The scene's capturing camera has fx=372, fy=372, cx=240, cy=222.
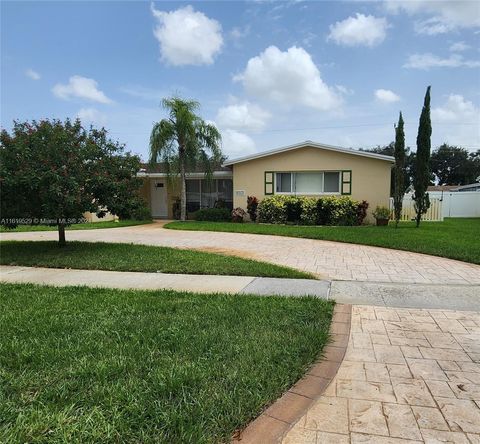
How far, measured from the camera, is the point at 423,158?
14.9 metres

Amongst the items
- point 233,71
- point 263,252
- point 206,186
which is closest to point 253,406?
point 263,252

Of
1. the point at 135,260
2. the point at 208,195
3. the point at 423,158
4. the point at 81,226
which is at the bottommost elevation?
the point at 135,260

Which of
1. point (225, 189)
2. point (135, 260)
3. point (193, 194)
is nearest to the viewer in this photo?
point (135, 260)

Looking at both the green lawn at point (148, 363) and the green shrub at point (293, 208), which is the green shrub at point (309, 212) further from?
the green lawn at point (148, 363)

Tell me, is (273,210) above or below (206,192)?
below

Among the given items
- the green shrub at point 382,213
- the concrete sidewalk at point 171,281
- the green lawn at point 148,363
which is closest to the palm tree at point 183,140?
the green shrub at point 382,213

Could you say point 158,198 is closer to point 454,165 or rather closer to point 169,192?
point 169,192

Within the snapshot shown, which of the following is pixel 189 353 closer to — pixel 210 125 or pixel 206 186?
pixel 210 125

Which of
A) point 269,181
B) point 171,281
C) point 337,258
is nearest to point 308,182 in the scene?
point 269,181

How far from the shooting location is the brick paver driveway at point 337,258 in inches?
267

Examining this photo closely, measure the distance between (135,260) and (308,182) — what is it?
1247 cm

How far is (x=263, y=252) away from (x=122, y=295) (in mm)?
4827

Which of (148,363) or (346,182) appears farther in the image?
(346,182)

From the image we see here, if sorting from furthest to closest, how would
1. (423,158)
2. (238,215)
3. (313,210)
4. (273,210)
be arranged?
(238,215), (273,210), (313,210), (423,158)
